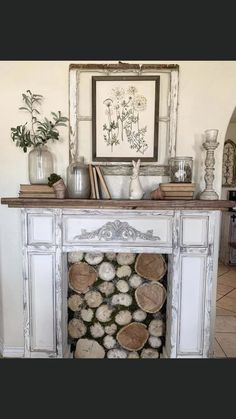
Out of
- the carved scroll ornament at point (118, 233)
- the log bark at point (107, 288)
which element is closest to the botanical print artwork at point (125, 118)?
the carved scroll ornament at point (118, 233)

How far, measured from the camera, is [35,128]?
206 cm

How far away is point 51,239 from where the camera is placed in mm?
1958

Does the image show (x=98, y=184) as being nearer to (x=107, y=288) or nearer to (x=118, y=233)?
(x=118, y=233)

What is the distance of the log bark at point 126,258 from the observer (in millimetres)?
2111

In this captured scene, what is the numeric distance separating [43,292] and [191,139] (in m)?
1.47

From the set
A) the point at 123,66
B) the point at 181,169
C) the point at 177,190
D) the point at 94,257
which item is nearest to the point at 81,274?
the point at 94,257

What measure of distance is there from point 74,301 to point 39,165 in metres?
1.01

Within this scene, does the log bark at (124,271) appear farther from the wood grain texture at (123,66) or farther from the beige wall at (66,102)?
the wood grain texture at (123,66)

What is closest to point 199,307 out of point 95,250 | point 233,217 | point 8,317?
point 95,250

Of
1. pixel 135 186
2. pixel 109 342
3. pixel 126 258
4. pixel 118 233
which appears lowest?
pixel 109 342

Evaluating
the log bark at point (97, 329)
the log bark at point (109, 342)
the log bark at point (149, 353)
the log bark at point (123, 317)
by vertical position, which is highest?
the log bark at point (123, 317)

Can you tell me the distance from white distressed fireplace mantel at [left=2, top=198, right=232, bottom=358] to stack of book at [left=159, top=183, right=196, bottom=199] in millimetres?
91

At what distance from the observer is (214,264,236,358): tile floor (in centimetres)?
243

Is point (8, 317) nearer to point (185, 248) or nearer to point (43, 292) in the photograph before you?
point (43, 292)
